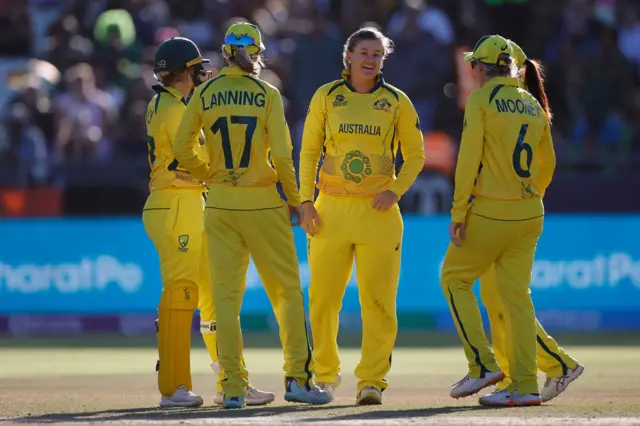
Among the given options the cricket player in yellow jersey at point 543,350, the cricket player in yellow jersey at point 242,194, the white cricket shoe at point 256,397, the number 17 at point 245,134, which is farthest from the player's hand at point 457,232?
the white cricket shoe at point 256,397

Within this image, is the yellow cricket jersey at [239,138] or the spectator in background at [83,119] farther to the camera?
the spectator in background at [83,119]

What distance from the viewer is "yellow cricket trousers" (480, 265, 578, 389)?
9.72m

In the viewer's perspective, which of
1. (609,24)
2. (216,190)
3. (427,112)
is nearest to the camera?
(216,190)

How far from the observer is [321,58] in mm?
19031

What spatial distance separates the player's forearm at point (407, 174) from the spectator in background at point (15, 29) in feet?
40.0

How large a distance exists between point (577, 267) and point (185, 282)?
7944 millimetres

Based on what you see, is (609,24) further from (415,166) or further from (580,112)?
(415,166)

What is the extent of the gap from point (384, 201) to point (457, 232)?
1.73 feet

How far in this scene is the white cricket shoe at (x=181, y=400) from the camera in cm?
951

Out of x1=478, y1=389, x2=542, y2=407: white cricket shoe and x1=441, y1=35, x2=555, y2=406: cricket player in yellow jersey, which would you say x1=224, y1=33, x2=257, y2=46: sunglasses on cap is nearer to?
x1=441, y1=35, x2=555, y2=406: cricket player in yellow jersey

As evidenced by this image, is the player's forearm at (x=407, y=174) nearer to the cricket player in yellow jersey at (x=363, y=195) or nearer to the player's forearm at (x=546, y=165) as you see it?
the cricket player in yellow jersey at (x=363, y=195)

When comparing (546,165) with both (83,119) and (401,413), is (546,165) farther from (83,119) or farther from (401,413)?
(83,119)

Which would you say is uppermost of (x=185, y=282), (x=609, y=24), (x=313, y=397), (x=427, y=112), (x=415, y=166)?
(x=609, y=24)

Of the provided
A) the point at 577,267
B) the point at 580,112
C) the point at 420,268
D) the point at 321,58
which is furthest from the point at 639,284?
the point at 321,58
